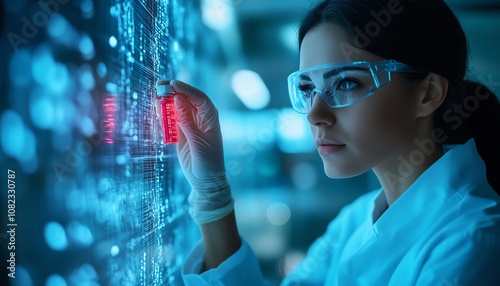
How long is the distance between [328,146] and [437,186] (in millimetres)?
286

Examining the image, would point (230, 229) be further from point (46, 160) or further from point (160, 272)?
point (46, 160)

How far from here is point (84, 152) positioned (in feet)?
1.86

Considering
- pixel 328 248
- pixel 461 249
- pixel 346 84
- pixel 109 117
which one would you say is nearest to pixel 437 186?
pixel 461 249

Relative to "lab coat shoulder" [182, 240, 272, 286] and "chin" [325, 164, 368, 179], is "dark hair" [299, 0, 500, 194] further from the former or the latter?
"lab coat shoulder" [182, 240, 272, 286]

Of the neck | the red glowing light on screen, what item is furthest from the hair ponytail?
the red glowing light on screen

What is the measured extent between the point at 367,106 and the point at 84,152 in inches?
24.7

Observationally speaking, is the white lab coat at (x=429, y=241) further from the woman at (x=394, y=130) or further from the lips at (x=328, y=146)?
the lips at (x=328, y=146)

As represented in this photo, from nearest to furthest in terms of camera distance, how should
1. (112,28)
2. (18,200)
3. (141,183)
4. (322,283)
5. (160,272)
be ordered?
(18,200) → (112,28) → (141,183) → (160,272) → (322,283)

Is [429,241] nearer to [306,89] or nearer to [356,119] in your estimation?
[356,119]

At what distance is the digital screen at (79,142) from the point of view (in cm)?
49

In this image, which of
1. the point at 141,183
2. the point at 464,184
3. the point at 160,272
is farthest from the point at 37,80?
the point at 464,184

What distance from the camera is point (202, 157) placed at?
3.34 ft

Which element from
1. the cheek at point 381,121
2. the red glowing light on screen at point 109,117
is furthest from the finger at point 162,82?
the cheek at point 381,121

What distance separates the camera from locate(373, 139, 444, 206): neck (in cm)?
102
